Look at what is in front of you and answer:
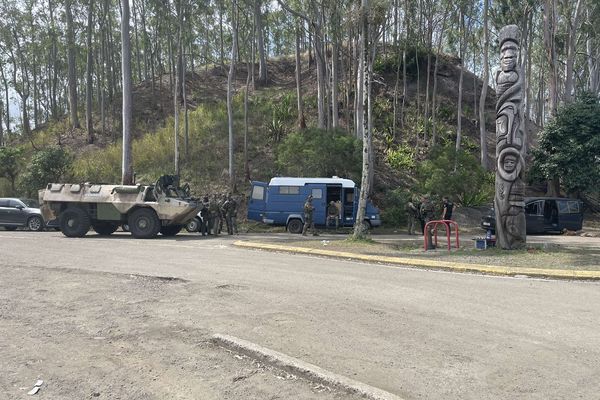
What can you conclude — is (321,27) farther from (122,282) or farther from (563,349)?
(563,349)

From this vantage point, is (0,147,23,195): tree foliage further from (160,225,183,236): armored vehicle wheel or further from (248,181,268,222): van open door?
(248,181,268,222): van open door

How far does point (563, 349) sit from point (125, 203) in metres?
16.4

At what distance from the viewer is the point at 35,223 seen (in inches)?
931

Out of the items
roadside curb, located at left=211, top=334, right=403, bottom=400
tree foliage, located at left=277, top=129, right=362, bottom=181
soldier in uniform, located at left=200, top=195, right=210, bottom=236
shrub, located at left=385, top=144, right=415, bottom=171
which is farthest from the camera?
shrub, located at left=385, top=144, right=415, bottom=171

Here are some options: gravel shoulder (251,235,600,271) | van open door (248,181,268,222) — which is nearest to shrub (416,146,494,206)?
van open door (248,181,268,222)

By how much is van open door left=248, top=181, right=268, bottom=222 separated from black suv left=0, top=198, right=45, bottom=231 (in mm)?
9514

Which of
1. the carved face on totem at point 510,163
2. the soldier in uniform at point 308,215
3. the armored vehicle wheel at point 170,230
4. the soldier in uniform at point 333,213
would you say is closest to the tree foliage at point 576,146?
the soldier in uniform at point 333,213

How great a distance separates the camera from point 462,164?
26.6 m

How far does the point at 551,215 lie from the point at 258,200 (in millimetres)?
13368

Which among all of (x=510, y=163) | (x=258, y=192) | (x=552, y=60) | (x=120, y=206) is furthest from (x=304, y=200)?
(x=552, y=60)

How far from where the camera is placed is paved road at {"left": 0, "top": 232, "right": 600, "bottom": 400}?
4.73m

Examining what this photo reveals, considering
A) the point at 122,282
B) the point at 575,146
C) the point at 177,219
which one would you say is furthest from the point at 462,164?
the point at 122,282

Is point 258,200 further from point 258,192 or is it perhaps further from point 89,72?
point 89,72

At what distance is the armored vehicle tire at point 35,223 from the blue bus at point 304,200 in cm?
1030
